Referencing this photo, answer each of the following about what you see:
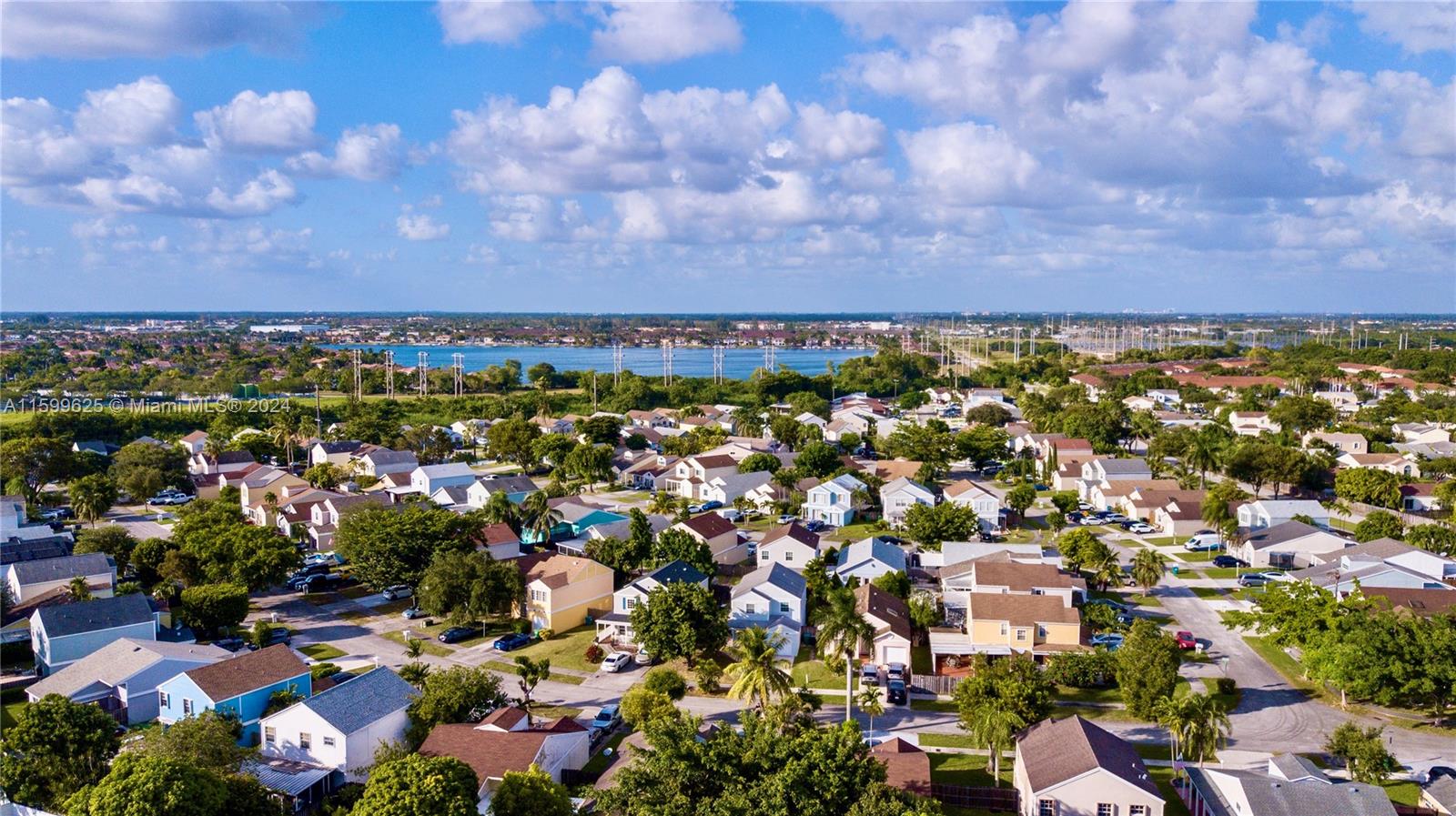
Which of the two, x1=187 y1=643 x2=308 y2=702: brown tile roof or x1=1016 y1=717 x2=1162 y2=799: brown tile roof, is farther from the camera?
x1=187 y1=643 x2=308 y2=702: brown tile roof

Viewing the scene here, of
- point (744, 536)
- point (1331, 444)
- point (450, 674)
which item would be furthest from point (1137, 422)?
point (450, 674)

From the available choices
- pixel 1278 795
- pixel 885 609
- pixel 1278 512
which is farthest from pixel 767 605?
pixel 1278 512

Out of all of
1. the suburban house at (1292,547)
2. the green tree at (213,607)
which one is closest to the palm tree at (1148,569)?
the suburban house at (1292,547)

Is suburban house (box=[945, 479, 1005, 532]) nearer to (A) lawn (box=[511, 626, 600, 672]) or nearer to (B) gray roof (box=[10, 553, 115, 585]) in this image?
(A) lawn (box=[511, 626, 600, 672])

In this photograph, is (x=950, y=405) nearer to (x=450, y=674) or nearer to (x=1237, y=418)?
(x=1237, y=418)

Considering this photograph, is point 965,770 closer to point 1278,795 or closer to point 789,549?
point 1278,795

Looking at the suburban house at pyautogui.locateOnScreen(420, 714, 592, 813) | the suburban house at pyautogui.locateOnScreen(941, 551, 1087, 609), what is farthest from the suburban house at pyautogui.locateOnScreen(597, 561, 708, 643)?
the suburban house at pyautogui.locateOnScreen(941, 551, 1087, 609)

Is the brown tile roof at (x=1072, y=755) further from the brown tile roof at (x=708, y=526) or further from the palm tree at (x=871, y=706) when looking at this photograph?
the brown tile roof at (x=708, y=526)
